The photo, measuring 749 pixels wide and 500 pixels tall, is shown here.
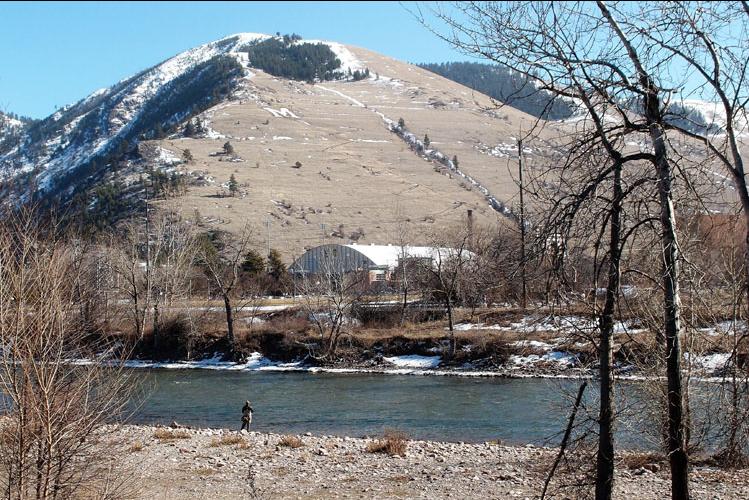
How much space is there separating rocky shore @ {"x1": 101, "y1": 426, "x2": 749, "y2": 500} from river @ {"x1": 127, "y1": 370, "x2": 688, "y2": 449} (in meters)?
1.90

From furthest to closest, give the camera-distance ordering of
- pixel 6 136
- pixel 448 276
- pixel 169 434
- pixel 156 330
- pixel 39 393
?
1. pixel 156 330
2. pixel 448 276
3. pixel 169 434
4. pixel 6 136
5. pixel 39 393

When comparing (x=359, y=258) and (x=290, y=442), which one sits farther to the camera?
(x=359, y=258)

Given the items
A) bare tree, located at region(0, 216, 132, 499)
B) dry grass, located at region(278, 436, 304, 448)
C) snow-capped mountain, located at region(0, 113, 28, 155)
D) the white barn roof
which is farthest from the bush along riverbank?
bare tree, located at region(0, 216, 132, 499)

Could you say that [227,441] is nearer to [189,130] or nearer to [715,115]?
[715,115]

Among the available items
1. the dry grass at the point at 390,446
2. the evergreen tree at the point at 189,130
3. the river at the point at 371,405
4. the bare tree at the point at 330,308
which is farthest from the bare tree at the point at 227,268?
the evergreen tree at the point at 189,130

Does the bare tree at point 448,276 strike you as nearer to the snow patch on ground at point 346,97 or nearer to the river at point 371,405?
the river at point 371,405

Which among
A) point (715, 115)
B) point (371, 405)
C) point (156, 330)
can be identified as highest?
point (715, 115)

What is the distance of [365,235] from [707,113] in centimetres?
8653

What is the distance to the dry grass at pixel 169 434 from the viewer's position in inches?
801

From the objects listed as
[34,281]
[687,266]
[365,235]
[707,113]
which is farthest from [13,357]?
[365,235]

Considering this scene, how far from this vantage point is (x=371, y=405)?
2867cm

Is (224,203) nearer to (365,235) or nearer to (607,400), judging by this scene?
(365,235)

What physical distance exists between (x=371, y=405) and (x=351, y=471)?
41.4 feet

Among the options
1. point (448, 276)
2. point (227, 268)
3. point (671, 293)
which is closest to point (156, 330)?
point (227, 268)
